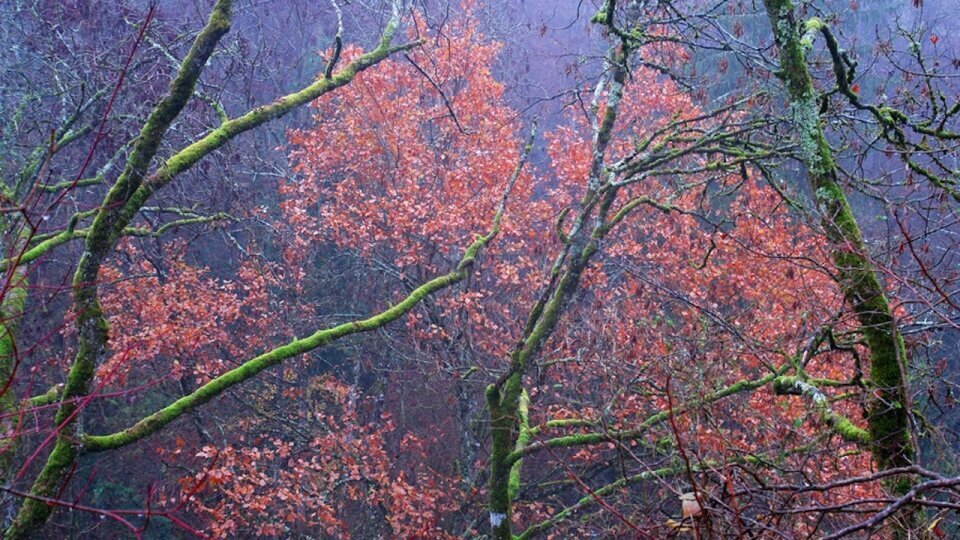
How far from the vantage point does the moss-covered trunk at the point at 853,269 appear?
3.39 m

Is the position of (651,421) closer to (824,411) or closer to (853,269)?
(824,411)

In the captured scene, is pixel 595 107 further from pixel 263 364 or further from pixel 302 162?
pixel 302 162

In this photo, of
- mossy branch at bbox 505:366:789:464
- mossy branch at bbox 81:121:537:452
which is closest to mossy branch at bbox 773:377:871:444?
mossy branch at bbox 505:366:789:464

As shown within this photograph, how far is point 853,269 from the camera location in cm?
331

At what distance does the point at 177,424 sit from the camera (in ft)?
42.4

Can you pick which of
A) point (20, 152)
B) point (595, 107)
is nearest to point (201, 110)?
point (20, 152)

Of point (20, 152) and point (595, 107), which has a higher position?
point (20, 152)

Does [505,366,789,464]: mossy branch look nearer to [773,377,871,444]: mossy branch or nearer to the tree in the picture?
the tree

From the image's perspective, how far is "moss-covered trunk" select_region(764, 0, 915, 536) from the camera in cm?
339

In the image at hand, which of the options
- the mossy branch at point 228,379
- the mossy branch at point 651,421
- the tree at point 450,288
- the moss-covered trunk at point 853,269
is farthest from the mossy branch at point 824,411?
the mossy branch at point 228,379

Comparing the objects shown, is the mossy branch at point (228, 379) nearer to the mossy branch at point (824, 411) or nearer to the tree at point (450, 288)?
the tree at point (450, 288)

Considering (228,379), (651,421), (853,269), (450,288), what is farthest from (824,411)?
(450,288)

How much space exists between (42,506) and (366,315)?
10.1 metres

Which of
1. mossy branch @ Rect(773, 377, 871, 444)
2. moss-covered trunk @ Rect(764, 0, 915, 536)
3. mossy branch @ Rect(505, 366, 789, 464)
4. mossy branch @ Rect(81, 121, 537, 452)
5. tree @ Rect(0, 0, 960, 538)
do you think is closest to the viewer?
moss-covered trunk @ Rect(764, 0, 915, 536)
